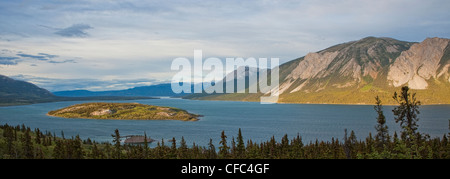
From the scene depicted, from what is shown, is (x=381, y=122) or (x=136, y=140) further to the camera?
(x=136, y=140)

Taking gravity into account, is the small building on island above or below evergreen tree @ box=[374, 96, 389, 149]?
below

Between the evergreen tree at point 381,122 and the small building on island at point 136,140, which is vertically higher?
the evergreen tree at point 381,122

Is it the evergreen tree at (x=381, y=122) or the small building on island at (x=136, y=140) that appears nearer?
the evergreen tree at (x=381, y=122)

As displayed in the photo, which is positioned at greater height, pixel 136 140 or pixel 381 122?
pixel 381 122

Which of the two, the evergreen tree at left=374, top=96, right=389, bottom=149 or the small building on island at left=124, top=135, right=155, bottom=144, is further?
the small building on island at left=124, top=135, right=155, bottom=144
